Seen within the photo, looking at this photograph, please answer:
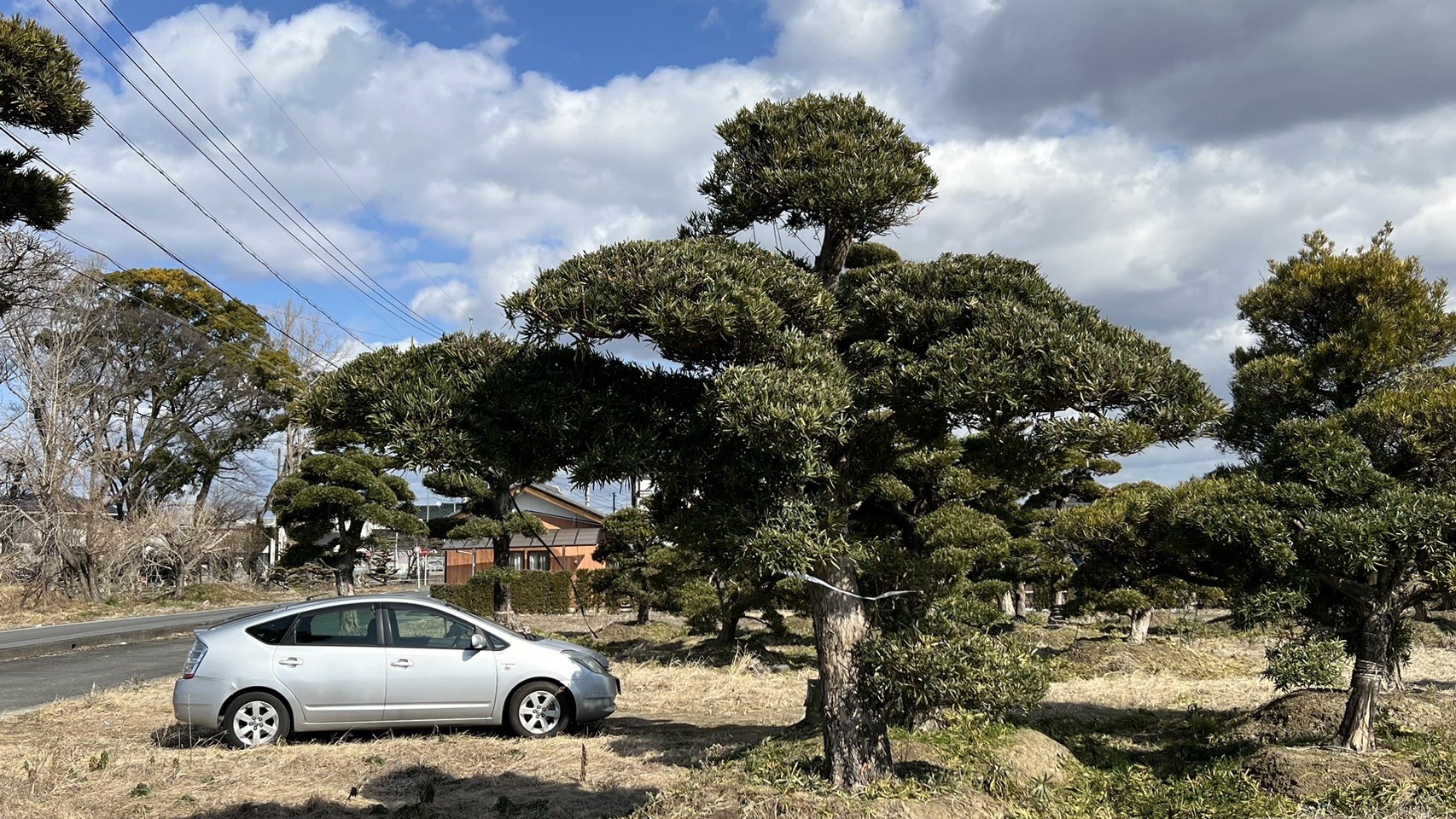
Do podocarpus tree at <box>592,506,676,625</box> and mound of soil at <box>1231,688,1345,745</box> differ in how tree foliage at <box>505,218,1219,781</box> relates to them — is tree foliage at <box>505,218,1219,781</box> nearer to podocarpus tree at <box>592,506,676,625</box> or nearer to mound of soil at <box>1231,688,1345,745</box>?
mound of soil at <box>1231,688,1345,745</box>

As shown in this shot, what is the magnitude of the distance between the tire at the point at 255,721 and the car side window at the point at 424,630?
3.22 feet

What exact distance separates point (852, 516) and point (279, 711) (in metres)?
4.77

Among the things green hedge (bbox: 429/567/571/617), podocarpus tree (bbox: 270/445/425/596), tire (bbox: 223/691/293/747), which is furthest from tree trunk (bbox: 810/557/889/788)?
green hedge (bbox: 429/567/571/617)

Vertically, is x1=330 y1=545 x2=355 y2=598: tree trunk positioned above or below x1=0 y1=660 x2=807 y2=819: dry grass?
above

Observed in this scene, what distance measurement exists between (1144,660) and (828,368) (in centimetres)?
1102

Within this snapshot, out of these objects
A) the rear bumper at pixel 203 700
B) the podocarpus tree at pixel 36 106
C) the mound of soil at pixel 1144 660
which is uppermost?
the podocarpus tree at pixel 36 106

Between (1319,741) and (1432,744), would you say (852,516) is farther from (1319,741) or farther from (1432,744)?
(1432,744)

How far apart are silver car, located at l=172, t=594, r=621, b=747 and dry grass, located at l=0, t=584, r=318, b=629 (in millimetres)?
19201

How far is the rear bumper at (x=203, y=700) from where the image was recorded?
7.71m

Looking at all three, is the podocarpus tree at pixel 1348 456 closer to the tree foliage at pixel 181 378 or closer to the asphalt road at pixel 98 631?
the asphalt road at pixel 98 631

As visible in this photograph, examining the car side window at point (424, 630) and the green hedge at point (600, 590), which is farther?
the green hedge at point (600, 590)

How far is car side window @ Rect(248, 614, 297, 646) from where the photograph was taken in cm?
802

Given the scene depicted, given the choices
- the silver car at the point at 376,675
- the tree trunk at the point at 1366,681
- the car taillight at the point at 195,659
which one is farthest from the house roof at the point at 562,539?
the tree trunk at the point at 1366,681

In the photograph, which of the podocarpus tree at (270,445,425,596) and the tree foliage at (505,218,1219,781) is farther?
the podocarpus tree at (270,445,425,596)
